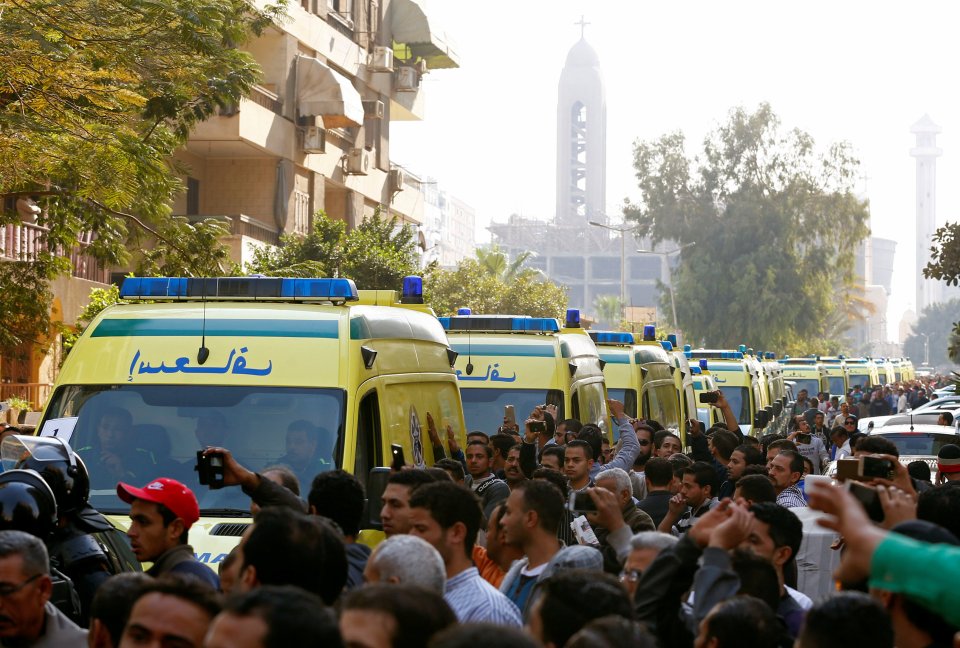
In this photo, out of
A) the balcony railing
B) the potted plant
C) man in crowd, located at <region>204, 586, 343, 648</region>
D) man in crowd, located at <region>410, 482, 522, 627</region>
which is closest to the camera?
man in crowd, located at <region>204, 586, 343, 648</region>

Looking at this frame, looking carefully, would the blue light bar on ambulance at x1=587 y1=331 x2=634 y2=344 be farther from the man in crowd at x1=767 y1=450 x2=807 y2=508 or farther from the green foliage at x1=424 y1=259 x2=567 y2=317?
the green foliage at x1=424 y1=259 x2=567 y2=317

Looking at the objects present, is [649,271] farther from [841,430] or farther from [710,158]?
[841,430]

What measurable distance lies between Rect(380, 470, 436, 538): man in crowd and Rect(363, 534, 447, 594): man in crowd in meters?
1.07

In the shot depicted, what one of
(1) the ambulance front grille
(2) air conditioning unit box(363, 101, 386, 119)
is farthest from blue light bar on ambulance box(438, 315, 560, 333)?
(2) air conditioning unit box(363, 101, 386, 119)

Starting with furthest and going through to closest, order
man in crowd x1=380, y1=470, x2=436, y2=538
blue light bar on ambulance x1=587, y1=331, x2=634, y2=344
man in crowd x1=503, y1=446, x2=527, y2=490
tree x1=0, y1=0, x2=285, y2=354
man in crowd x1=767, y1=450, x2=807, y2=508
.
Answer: blue light bar on ambulance x1=587, y1=331, x2=634, y2=344, tree x1=0, y1=0, x2=285, y2=354, man in crowd x1=503, y1=446, x2=527, y2=490, man in crowd x1=767, y1=450, x2=807, y2=508, man in crowd x1=380, y1=470, x2=436, y2=538

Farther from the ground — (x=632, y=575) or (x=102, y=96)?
(x=102, y=96)

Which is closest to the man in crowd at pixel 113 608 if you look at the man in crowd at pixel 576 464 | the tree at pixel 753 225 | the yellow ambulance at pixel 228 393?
the yellow ambulance at pixel 228 393

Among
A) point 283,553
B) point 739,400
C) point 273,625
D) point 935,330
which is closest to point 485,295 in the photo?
point 739,400

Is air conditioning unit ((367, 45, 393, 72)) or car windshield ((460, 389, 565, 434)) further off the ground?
air conditioning unit ((367, 45, 393, 72))

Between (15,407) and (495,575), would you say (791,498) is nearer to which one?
(495,575)

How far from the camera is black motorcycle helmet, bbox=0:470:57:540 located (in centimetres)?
523

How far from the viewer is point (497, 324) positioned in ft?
44.4

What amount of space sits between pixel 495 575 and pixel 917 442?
36.8 feet

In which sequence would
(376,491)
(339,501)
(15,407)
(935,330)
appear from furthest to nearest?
(935,330)
(15,407)
(376,491)
(339,501)
